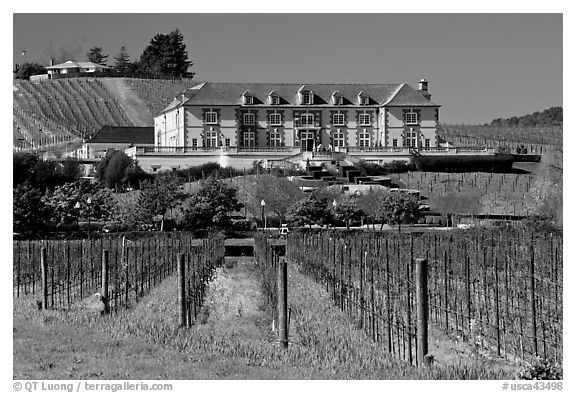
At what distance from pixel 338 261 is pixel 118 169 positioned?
33.7 metres

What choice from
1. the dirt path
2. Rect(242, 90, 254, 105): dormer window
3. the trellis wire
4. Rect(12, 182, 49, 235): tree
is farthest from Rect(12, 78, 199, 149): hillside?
the trellis wire

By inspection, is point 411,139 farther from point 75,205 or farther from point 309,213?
point 75,205

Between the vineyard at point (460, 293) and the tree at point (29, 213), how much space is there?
394 inches

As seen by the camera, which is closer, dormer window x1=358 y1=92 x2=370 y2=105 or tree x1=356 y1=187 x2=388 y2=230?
tree x1=356 y1=187 x2=388 y2=230

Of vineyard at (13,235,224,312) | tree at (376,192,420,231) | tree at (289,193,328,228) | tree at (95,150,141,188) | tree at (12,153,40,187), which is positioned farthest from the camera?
tree at (95,150,141,188)

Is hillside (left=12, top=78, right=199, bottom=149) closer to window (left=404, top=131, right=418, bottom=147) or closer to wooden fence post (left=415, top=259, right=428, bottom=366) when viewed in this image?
window (left=404, top=131, right=418, bottom=147)

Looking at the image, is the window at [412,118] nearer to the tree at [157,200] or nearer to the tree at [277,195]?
the tree at [277,195]

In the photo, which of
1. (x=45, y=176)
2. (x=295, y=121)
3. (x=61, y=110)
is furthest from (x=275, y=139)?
(x=61, y=110)

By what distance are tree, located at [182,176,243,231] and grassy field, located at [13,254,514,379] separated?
2412 centimetres

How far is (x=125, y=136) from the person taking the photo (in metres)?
89.2

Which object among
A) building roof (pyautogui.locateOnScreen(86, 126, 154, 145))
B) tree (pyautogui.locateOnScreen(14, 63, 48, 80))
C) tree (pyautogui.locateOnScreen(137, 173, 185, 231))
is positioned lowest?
tree (pyautogui.locateOnScreen(137, 173, 185, 231))

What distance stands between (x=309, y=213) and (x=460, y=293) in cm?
2412

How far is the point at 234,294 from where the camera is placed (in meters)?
25.8

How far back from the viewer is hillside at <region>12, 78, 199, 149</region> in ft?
376
